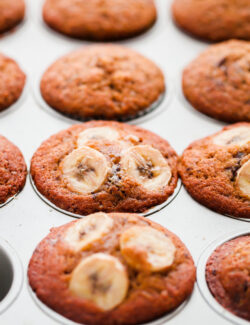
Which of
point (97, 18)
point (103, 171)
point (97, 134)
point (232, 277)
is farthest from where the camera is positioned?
point (97, 18)

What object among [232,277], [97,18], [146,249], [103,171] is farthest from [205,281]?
[97,18]

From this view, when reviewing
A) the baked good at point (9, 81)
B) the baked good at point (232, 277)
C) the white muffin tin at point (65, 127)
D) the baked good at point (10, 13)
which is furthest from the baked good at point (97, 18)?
the baked good at point (232, 277)

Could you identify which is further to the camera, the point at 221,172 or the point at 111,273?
the point at 221,172

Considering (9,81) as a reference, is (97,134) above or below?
below

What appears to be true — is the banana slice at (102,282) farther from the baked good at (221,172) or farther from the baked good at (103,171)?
the baked good at (221,172)

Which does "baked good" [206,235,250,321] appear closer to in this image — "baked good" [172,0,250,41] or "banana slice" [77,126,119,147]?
"banana slice" [77,126,119,147]

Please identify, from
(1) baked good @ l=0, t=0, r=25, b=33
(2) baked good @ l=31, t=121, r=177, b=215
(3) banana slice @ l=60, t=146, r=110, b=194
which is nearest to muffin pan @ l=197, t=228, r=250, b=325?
(2) baked good @ l=31, t=121, r=177, b=215

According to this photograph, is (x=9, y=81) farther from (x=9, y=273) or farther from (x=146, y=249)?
(x=146, y=249)

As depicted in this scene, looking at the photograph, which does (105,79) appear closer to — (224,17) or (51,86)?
(51,86)

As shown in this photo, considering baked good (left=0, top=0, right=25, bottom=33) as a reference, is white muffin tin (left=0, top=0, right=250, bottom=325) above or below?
below
